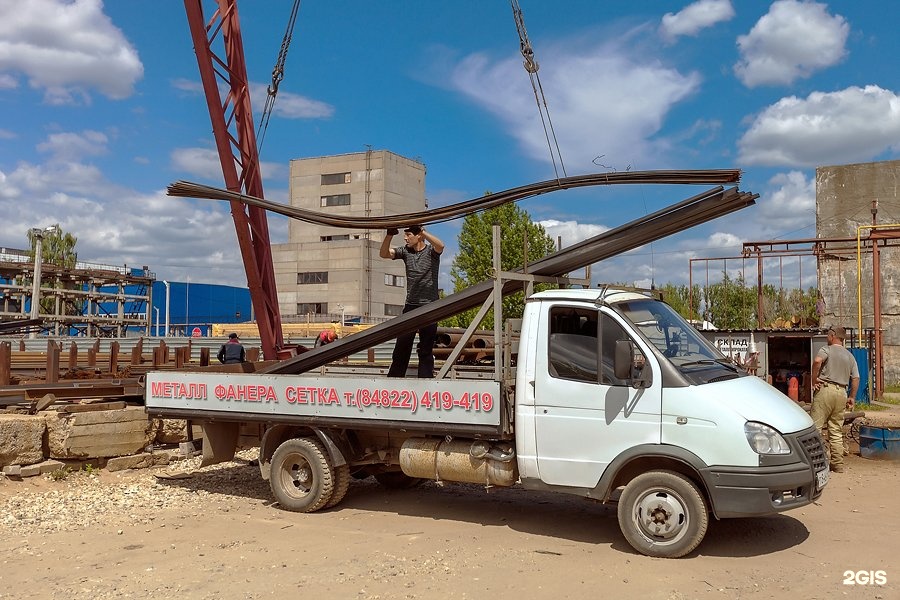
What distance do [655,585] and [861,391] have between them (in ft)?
52.6

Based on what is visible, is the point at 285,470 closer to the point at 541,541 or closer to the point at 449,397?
the point at 449,397

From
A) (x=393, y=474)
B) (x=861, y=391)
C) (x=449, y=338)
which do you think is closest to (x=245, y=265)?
(x=449, y=338)

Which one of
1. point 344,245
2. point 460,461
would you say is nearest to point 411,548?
point 460,461

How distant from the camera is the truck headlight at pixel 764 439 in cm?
580

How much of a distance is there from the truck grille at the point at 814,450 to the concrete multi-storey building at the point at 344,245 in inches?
2352

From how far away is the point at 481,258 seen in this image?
34.4m

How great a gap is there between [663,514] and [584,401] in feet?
3.59

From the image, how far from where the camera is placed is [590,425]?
20.8 ft

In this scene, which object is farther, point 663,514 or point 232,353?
point 232,353

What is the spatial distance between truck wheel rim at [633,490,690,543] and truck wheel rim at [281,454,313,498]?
11.8 ft

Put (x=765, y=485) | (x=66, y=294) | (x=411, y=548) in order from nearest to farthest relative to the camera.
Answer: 1. (x=765, y=485)
2. (x=411, y=548)
3. (x=66, y=294)

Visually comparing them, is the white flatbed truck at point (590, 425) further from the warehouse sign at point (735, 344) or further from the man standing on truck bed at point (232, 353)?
the warehouse sign at point (735, 344)

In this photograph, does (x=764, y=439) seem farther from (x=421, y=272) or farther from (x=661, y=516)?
(x=421, y=272)

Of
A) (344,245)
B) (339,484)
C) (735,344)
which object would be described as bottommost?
(339,484)
